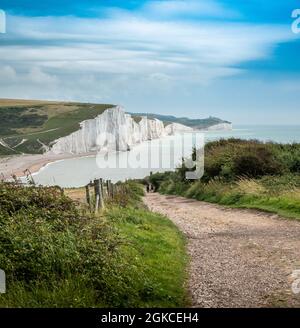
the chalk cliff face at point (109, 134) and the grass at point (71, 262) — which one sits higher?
the chalk cliff face at point (109, 134)

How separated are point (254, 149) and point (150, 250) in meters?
20.6

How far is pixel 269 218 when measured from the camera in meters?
18.2

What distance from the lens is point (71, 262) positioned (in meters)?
8.01

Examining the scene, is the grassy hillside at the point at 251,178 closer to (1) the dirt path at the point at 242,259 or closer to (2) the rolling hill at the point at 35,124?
(1) the dirt path at the point at 242,259

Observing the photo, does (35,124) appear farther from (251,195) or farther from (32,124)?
(251,195)

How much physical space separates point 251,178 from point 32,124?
95843 millimetres

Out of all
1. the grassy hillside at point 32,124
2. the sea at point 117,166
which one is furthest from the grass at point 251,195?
the grassy hillside at point 32,124

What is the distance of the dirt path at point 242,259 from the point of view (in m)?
8.27

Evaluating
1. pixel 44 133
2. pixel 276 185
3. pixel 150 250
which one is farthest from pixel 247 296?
pixel 44 133

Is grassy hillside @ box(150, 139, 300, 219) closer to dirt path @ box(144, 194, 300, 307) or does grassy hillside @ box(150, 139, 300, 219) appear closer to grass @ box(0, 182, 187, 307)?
dirt path @ box(144, 194, 300, 307)

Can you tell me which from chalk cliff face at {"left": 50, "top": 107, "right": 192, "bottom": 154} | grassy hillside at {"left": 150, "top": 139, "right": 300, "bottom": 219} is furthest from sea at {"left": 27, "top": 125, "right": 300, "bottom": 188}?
grassy hillside at {"left": 150, "top": 139, "right": 300, "bottom": 219}

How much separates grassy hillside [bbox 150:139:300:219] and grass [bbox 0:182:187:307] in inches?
376

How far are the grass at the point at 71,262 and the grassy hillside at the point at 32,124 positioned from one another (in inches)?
3215

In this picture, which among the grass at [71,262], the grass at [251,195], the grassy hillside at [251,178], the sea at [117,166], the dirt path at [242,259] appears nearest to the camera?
the grass at [71,262]
